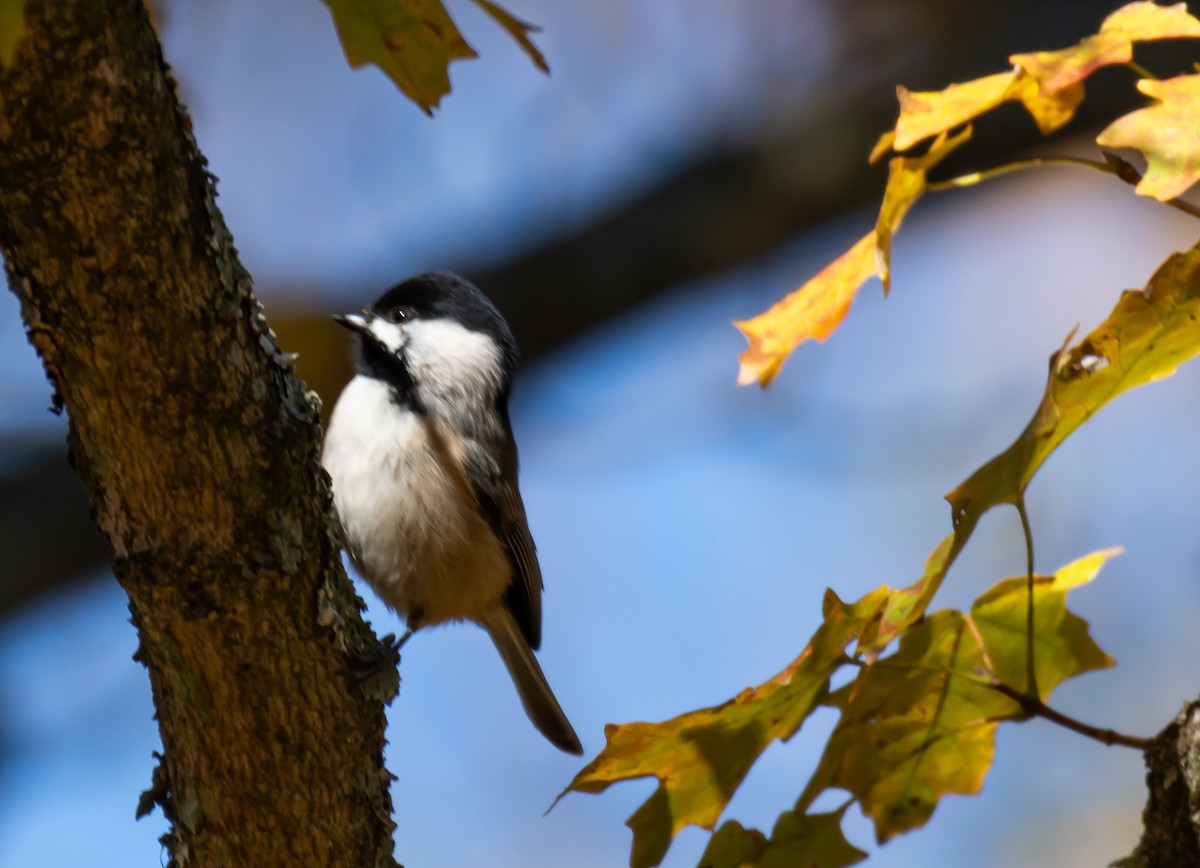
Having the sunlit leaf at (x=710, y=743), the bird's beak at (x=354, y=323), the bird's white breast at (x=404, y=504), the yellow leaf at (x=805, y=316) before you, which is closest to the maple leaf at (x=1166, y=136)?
the yellow leaf at (x=805, y=316)

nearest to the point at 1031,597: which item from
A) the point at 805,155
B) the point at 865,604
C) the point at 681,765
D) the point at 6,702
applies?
the point at 865,604

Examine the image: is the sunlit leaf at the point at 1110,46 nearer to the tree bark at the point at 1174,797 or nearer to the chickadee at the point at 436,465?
the tree bark at the point at 1174,797

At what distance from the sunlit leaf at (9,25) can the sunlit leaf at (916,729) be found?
0.68 meters

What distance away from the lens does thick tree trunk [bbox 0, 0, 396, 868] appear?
92 centimetres

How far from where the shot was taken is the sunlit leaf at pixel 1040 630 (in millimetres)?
943

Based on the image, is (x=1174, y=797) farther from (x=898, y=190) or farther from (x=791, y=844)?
(x=898, y=190)

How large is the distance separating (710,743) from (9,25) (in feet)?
2.17

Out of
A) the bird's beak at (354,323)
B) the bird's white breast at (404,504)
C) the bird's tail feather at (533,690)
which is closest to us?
the bird's white breast at (404,504)

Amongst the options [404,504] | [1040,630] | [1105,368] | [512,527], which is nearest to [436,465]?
[404,504]

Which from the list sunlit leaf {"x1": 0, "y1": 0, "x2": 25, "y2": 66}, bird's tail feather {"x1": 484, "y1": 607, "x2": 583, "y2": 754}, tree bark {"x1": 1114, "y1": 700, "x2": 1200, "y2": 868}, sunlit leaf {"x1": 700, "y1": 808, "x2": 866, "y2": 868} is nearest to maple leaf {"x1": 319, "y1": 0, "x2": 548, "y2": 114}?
sunlit leaf {"x1": 0, "y1": 0, "x2": 25, "y2": 66}

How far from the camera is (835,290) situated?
3.25 feet

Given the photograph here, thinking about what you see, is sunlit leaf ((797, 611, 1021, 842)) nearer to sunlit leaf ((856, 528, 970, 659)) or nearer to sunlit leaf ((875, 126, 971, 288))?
A: sunlit leaf ((856, 528, 970, 659))

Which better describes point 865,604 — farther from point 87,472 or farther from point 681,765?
point 87,472

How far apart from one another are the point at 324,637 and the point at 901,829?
0.53m
